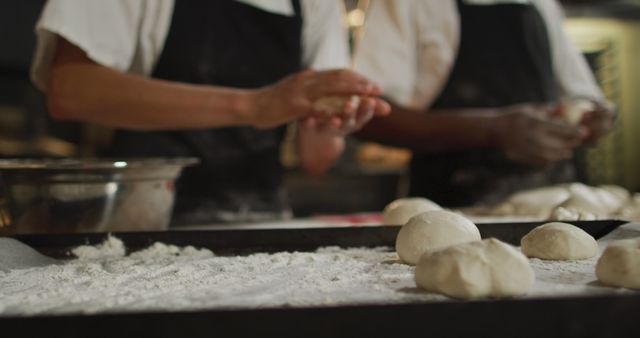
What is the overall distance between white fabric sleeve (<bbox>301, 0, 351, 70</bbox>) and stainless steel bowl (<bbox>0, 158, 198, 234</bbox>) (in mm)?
943

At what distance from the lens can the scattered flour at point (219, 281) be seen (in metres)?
0.74

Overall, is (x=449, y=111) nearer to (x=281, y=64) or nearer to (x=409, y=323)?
(x=281, y=64)

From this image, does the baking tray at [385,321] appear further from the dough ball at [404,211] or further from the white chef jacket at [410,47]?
the white chef jacket at [410,47]

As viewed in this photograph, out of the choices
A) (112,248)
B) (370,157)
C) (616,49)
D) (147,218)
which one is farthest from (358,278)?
(616,49)

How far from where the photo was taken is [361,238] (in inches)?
47.7

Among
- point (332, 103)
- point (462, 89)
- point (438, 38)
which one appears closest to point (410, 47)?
point (438, 38)

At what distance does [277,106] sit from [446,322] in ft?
3.42

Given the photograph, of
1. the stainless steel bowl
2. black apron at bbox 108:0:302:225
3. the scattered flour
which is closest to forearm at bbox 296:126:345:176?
black apron at bbox 108:0:302:225

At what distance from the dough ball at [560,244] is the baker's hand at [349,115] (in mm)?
640

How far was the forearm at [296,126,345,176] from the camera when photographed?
2.10 m

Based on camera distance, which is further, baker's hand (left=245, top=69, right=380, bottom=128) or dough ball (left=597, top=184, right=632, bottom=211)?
dough ball (left=597, top=184, right=632, bottom=211)

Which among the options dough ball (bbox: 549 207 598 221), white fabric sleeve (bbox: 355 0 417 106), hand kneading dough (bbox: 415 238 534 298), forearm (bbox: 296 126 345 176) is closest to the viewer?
hand kneading dough (bbox: 415 238 534 298)

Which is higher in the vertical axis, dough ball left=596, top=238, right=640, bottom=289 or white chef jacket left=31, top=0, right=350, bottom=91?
white chef jacket left=31, top=0, right=350, bottom=91

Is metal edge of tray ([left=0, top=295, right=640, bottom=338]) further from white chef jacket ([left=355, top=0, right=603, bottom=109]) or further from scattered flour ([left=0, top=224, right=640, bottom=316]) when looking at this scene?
white chef jacket ([left=355, top=0, right=603, bottom=109])
